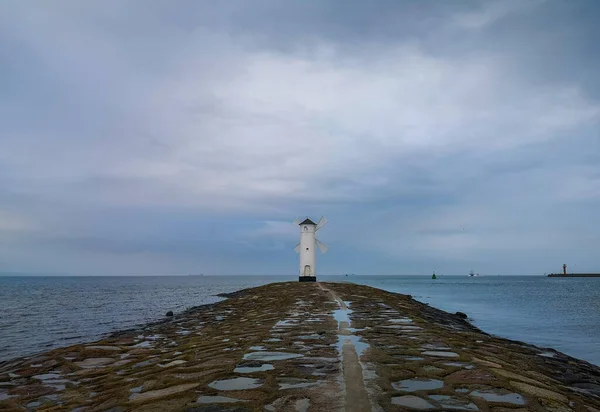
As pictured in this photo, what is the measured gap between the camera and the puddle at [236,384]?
8.17m

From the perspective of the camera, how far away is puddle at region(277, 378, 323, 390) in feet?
26.2

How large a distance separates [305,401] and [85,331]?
990 inches

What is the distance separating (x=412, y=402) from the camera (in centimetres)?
710

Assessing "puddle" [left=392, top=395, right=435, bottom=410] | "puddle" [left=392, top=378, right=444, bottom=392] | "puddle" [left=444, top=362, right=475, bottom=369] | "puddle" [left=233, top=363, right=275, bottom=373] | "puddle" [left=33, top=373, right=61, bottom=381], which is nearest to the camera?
"puddle" [left=392, top=395, right=435, bottom=410]

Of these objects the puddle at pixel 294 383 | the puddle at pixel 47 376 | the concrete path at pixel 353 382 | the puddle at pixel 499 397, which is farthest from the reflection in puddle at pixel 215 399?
the puddle at pixel 47 376

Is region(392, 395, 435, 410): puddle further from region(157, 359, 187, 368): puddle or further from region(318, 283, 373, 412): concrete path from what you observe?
region(157, 359, 187, 368): puddle

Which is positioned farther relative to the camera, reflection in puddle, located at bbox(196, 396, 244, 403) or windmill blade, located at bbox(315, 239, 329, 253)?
windmill blade, located at bbox(315, 239, 329, 253)

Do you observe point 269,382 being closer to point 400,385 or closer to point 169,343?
point 400,385

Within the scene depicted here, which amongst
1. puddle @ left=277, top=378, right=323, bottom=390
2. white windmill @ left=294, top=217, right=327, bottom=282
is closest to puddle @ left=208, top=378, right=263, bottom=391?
puddle @ left=277, top=378, right=323, bottom=390

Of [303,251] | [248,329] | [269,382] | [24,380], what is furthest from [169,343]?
[303,251]

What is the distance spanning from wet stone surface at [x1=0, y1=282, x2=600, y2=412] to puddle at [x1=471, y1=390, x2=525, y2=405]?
0.06ft

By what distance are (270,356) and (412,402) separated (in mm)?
4658

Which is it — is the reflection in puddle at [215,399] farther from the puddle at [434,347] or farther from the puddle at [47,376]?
the puddle at [47,376]

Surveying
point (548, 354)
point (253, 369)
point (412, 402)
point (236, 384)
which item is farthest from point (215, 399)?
point (548, 354)
